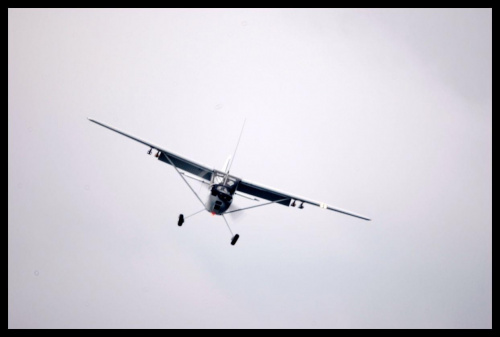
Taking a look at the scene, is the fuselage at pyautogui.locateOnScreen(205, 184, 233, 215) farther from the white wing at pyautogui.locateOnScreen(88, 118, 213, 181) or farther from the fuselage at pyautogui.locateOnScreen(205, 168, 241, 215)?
the white wing at pyautogui.locateOnScreen(88, 118, 213, 181)

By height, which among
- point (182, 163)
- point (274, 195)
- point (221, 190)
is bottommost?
point (221, 190)

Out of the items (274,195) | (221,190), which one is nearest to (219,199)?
(221,190)

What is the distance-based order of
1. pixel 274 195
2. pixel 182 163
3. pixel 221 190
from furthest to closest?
pixel 274 195 < pixel 182 163 < pixel 221 190

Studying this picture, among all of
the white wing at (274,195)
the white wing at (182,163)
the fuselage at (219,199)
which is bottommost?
the fuselage at (219,199)

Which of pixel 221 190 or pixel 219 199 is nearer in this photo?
pixel 221 190

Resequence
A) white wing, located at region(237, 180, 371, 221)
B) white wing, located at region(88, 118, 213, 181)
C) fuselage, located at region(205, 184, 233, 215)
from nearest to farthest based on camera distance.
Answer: fuselage, located at region(205, 184, 233, 215) < white wing, located at region(88, 118, 213, 181) < white wing, located at region(237, 180, 371, 221)

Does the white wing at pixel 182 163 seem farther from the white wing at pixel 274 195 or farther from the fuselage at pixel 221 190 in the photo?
the white wing at pixel 274 195

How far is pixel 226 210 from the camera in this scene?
25625 mm

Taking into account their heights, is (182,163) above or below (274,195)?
below

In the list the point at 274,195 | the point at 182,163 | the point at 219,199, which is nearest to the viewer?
the point at 219,199

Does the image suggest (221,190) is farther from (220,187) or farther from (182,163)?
(182,163)
